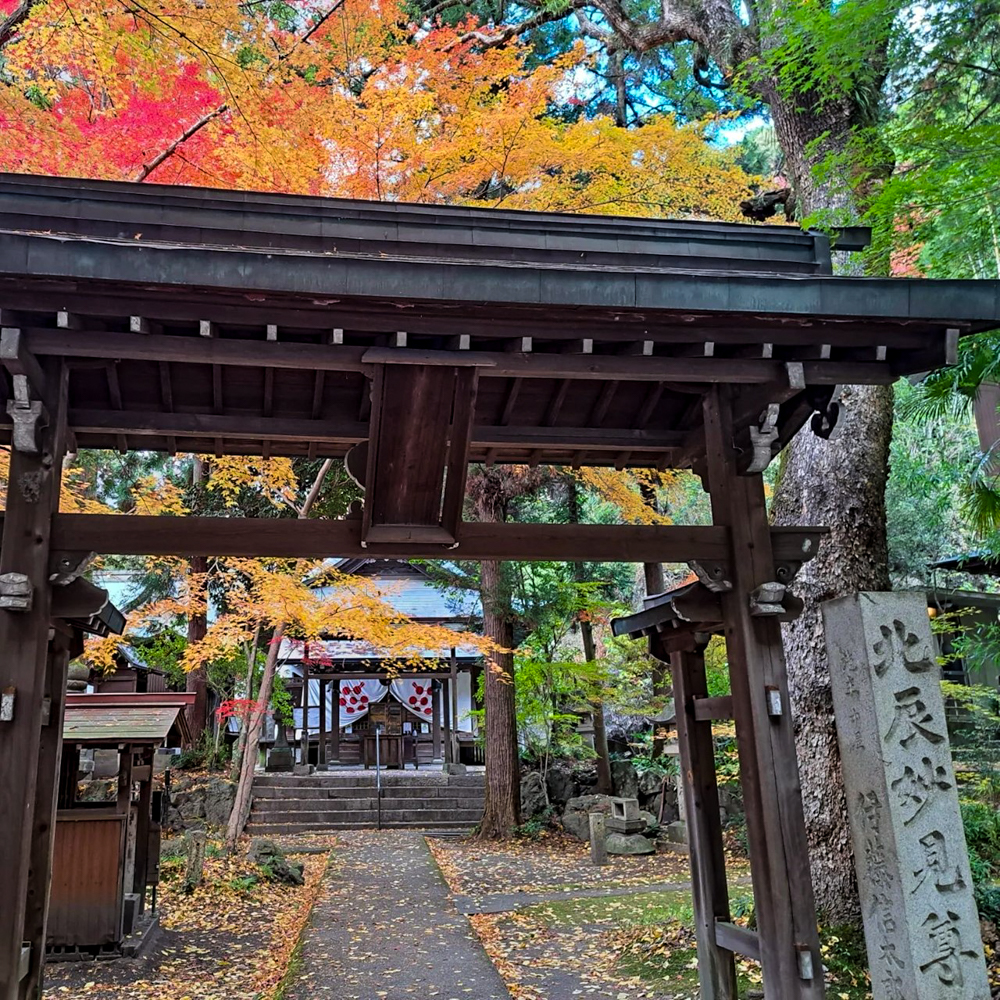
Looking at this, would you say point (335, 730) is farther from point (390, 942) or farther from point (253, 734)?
point (390, 942)

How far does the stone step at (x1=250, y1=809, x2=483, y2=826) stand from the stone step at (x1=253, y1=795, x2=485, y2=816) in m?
0.13

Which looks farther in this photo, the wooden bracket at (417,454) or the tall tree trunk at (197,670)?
the tall tree trunk at (197,670)

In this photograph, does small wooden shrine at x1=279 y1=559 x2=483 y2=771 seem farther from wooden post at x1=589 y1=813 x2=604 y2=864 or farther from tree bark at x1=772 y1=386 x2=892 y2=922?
tree bark at x1=772 y1=386 x2=892 y2=922

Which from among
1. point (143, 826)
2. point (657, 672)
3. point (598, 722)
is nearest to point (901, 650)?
point (143, 826)

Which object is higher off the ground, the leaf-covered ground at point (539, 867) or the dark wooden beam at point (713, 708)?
the dark wooden beam at point (713, 708)

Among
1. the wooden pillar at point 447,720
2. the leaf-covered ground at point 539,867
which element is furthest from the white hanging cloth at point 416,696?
the leaf-covered ground at point 539,867

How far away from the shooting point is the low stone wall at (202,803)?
56.3 feet

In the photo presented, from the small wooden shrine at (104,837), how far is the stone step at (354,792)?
9.53 metres

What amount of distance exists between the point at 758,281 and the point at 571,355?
1064 millimetres

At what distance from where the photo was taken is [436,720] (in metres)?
22.8

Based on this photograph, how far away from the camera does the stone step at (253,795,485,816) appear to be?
17.9 m

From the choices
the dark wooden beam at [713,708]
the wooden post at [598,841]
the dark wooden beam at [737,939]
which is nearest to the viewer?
the dark wooden beam at [737,939]

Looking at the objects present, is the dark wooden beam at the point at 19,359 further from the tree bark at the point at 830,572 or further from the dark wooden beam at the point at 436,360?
the tree bark at the point at 830,572

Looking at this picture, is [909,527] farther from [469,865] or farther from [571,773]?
[469,865]
